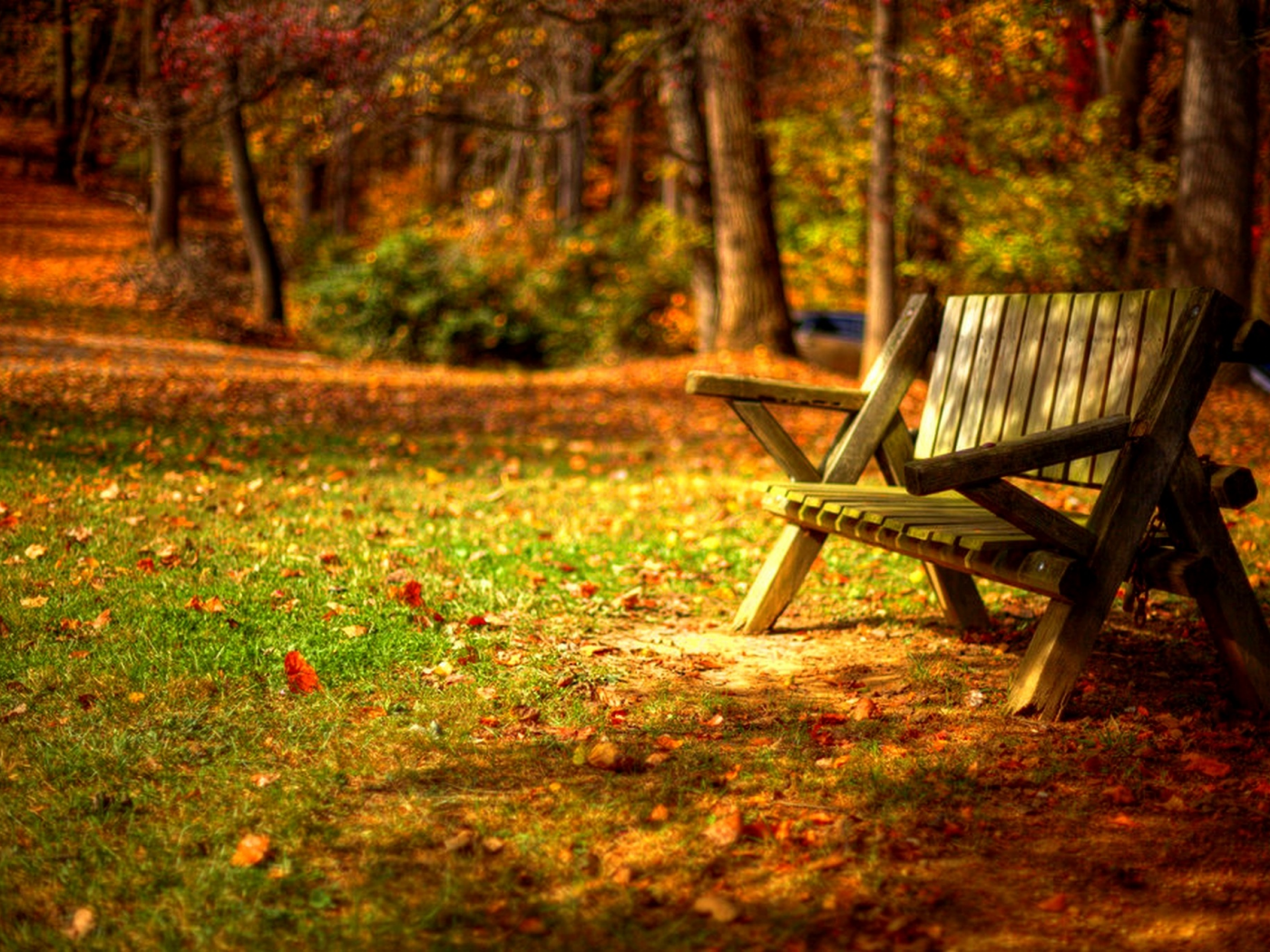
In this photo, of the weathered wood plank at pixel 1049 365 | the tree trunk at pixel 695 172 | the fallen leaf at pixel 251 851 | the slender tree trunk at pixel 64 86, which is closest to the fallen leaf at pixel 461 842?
the fallen leaf at pixel 251 851

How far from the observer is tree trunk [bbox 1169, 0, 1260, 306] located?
31.6 ft

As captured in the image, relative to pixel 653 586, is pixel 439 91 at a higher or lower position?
higher

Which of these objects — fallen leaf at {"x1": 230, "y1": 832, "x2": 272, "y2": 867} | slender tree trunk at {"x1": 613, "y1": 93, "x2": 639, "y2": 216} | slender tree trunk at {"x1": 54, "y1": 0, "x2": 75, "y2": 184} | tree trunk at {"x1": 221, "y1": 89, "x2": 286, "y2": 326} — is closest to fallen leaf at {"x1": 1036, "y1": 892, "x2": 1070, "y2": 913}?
fallen leaf at {"x1": 230, "y1": 832, "x2": 272, "y2": 867}

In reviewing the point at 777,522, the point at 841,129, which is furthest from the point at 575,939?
the point at 841,129

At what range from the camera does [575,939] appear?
7.32 feet

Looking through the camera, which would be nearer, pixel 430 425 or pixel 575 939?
pixel 575 939

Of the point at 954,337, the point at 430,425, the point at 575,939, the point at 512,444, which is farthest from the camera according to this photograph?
the point at 430,425

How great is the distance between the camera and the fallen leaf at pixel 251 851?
2.46 meters

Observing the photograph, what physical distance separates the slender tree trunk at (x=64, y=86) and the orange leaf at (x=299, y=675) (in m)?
7.32

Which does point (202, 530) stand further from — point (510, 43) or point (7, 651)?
point (510, 43)

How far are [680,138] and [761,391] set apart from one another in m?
10.4

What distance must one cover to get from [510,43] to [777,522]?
285 inches

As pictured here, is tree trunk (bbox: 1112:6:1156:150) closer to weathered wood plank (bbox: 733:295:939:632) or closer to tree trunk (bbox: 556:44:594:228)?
tree trunk (bbox: 556:44:594:228)

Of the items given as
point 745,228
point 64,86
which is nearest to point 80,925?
point 64,86
